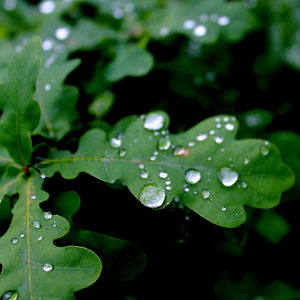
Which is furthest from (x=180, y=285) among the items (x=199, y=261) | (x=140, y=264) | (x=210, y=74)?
(x=210, y=74)

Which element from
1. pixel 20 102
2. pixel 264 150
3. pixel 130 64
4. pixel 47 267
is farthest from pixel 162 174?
pixel 130 64

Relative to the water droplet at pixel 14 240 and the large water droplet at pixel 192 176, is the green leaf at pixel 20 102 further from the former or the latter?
the large water droplet at pixel 192 176

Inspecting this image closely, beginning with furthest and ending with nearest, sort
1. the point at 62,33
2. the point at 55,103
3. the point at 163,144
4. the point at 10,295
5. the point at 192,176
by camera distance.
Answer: the point at 62,33 < the point at 55,103 < the point at 163,144 < the point at 192,176 < the point at 10,295

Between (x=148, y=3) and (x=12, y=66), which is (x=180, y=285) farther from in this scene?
(x=148, y=3)

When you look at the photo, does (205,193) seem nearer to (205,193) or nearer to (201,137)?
(205,193)

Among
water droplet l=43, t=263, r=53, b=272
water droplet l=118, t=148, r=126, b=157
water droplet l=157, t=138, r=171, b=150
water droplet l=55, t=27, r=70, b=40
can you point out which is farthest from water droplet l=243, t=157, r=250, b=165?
water droplet l=55, t=27, r=70, b=40

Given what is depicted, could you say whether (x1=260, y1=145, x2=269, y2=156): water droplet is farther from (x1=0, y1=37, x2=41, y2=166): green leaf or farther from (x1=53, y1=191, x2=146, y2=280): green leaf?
(x1=0, y1=37, x2=41, y2=166): green leaf
